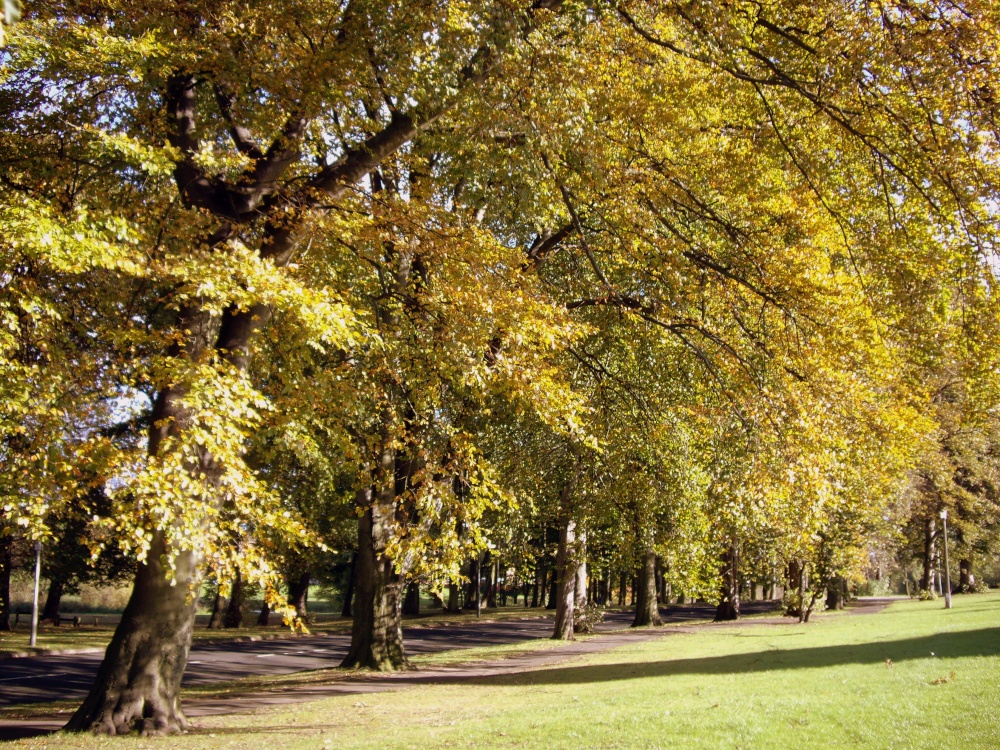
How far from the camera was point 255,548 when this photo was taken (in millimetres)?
8352

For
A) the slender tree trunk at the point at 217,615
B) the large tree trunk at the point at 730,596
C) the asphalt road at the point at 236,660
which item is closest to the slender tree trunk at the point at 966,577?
the large tree trunk at the point at 730,596

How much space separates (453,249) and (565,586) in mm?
17460

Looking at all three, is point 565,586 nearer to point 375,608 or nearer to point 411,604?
point 375,608

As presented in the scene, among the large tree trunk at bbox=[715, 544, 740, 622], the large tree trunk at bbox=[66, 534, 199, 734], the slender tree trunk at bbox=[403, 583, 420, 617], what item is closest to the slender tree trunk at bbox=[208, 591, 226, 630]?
the slender tree trunk at bbox=[403, 583, 420, 617]

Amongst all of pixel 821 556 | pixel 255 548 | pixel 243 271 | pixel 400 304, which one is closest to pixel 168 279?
pixel 243 271

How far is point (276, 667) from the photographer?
21.2 meters

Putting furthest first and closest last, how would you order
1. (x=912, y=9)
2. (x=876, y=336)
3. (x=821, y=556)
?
(x=821, y=556), (x=876, y=336), (x=912, y=9)

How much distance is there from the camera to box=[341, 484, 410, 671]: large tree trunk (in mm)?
17859

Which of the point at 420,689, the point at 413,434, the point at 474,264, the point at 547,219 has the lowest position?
the point at 420,689

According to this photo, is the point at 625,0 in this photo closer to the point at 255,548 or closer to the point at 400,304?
the point at 400,304

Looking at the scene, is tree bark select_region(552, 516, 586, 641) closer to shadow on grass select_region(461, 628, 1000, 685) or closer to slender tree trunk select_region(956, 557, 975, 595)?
shadow on grass select_region(461, 628, 1000, 685)

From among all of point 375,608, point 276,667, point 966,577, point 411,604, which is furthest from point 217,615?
point 966,577

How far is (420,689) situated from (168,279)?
29.5ft

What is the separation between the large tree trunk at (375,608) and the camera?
17859 mm
